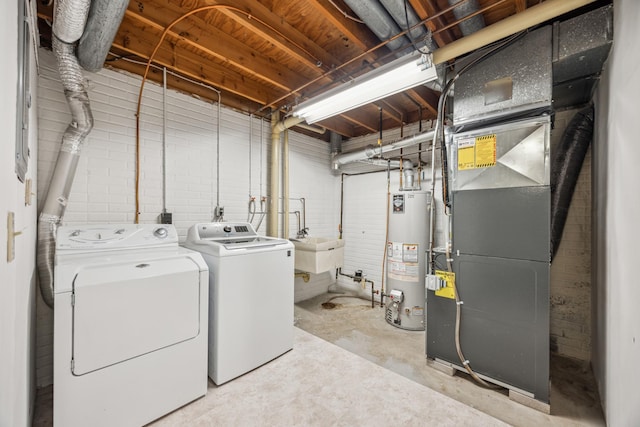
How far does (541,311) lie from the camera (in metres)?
1.92

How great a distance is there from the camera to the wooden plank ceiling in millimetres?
2010

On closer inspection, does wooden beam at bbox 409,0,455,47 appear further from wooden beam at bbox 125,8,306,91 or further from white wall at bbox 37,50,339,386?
white wall at bbox 37,50,339,386

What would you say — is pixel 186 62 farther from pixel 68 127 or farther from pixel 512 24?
pixel 512 24

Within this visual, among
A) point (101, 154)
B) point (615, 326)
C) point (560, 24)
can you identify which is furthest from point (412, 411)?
point (101, 154)

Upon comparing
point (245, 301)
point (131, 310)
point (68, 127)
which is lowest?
point (245, 301)

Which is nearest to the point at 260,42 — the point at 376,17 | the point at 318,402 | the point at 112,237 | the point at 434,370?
the point at 376,17

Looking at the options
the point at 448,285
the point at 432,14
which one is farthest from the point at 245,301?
the point at 432,14

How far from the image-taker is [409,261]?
3.34 metres

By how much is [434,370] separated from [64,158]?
142 inches

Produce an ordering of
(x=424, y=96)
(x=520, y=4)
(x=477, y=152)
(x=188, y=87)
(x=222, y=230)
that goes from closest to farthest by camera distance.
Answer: (x=520, y=4), (x=477, y=152), (x=222, y=230), (x=188, y=87), (x=424, y=96)

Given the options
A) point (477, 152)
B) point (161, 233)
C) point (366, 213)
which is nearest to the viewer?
point (477, 152)

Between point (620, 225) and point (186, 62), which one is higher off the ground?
point (186, 62)

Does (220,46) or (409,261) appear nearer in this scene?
(220,46)

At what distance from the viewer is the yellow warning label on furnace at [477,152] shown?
2135 millimetres
